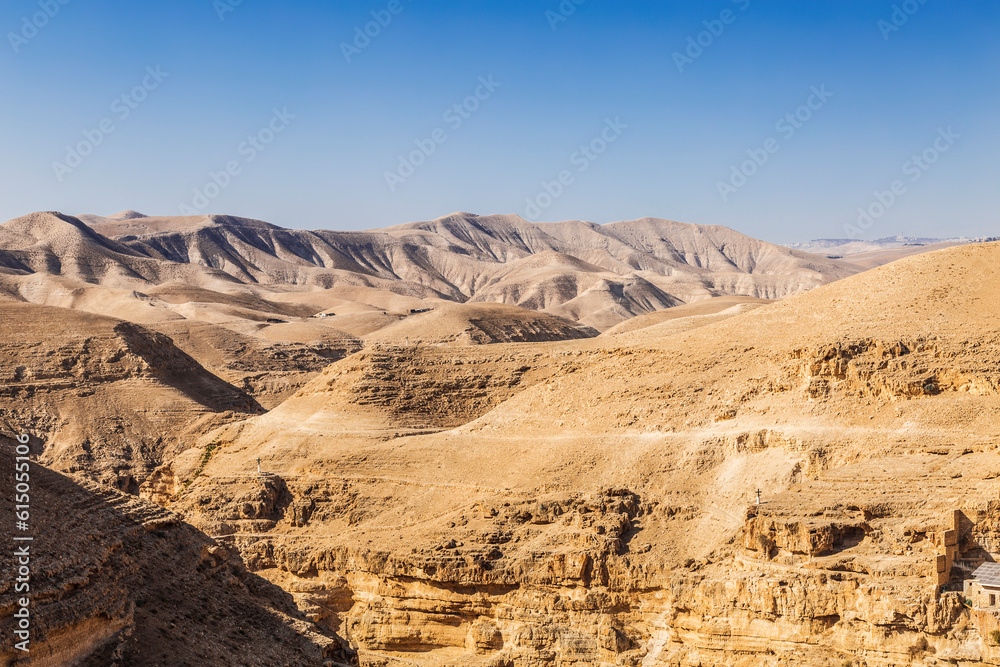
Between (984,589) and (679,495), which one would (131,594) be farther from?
(984,589)

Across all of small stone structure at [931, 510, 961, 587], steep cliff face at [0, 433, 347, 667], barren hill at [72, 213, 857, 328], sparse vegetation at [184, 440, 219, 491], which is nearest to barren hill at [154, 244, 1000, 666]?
small stone structure at [931, 510, 961, 587]

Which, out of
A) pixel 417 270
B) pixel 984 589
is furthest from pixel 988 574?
pixel 417 270

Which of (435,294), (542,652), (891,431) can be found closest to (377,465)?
(542,652)

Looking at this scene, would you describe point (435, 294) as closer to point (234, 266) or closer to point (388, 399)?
point (234, 266)

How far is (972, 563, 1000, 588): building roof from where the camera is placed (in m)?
21.7

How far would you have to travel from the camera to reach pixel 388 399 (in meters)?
37.8

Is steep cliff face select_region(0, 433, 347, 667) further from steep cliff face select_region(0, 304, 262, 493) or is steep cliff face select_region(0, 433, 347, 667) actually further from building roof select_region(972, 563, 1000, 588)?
steep cliff face select_region(0, 304, 262, 493)

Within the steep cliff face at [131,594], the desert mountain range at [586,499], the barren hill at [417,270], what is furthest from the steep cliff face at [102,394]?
the barren hill at [417,270]

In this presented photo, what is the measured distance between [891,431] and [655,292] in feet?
374

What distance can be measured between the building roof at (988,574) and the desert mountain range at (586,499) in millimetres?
492

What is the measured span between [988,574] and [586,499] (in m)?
9.98

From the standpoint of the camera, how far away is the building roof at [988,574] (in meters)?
21.7

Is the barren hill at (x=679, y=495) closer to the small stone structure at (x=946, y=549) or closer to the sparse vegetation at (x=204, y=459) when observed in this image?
the small stone structure at (x=946, y=549)

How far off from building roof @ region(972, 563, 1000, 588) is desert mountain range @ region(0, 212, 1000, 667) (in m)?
0.49
